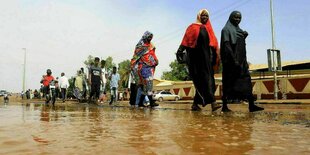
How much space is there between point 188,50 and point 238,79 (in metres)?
1.02

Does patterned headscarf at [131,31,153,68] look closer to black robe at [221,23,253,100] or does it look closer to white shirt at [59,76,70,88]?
black robe at [221,23,253,100]

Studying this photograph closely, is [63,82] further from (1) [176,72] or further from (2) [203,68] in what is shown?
(1) [176,72]

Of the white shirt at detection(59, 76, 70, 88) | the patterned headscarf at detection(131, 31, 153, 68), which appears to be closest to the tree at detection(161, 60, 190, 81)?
the white shirt at detection(59, 76, 70, 88)

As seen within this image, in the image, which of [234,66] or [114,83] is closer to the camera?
[234,66]

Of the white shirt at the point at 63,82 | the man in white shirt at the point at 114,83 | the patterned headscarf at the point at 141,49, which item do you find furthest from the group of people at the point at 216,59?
the white shirt at the point at 63,82

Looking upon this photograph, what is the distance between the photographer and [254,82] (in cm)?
2027

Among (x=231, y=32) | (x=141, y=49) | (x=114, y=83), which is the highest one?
(x=141, y=49)

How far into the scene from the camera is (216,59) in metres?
6.30

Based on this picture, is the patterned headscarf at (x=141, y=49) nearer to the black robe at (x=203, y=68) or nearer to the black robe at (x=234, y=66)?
the black robe at (x=203, y=68)

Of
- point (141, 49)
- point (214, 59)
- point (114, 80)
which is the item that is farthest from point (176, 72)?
point (214, 59)

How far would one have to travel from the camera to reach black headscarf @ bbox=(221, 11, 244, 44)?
5730mm

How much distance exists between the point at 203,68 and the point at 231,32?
0.74 m

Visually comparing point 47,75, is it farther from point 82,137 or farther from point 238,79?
point 82,137

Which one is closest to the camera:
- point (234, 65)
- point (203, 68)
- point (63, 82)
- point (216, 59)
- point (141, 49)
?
point (234, 65)
